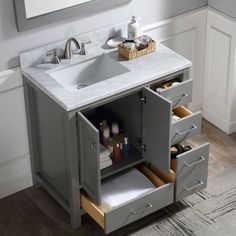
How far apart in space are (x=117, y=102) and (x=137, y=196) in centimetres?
55

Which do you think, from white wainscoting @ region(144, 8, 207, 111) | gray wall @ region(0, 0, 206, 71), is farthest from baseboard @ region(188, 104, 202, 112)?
gray wall @ region(0, 0, 206, 71)

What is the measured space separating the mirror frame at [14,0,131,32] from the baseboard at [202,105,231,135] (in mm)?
992

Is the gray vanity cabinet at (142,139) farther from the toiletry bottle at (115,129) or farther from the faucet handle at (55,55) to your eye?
the faucet handle at (55,55)

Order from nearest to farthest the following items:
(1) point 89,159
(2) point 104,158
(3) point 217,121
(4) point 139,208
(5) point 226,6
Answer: (1) point 89,159, (4) point 139,208, (2) point 104,158, (5) point 226,6, (3) point 217,121

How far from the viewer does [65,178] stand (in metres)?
3.34

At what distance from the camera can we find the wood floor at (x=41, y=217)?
3.35 m

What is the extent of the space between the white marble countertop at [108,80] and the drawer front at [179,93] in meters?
0.09

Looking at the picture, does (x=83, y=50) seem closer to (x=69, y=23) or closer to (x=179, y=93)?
(x=69, y=23)

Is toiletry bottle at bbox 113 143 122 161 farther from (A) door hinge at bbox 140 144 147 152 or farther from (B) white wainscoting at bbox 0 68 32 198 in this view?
(B) white wainscoting at bbox 0 68 32 198

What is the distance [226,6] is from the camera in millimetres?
3730

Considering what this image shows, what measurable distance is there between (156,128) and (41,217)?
2.57 ft

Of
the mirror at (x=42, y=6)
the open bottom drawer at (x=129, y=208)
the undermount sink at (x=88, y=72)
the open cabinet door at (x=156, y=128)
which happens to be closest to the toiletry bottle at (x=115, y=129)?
the open cabinet door at (x=156, y=128)

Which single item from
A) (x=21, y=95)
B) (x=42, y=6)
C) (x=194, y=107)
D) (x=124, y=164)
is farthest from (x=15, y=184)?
(x=194, y=107)

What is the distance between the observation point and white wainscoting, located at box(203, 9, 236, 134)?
379 centimetres
